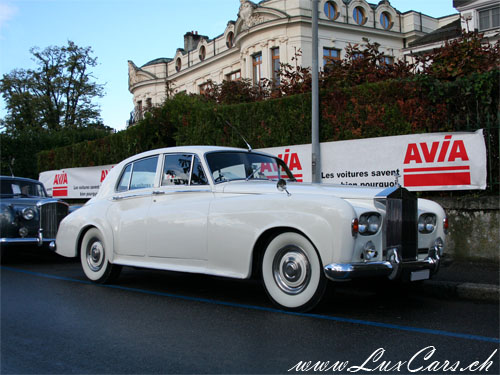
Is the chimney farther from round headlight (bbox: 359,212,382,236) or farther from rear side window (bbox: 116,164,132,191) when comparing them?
round headlight (bbox: 359,212,382,236)

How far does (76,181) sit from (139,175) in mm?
12739

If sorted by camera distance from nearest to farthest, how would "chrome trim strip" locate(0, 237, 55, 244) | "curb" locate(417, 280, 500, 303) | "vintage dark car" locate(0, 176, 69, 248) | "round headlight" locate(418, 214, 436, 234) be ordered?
"round headlight" locate(418, 214, 436, 234), "curb" locate(417, 280, 500, 303), "chrome trim strip" locate(0, 237, 55, 244), "vintage dark car" locate(0, 176, 69, 248)

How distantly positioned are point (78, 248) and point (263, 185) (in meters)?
3.39

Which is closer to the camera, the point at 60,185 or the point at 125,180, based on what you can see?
the point at 125,180

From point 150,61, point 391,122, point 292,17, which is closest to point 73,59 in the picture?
point 150,61

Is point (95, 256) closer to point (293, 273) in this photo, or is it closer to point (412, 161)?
point (293, 273)

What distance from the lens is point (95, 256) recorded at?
730cm

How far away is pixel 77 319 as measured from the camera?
507 cm

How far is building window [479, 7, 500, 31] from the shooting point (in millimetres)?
29625

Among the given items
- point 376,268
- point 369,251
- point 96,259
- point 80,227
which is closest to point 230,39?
point 80,227

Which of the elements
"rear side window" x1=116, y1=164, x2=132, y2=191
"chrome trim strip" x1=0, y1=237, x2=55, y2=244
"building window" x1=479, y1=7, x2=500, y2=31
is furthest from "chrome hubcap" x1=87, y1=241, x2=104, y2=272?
"building window" x1=479, y1=7, x2=500, y2=31

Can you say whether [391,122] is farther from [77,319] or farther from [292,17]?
[292,17]

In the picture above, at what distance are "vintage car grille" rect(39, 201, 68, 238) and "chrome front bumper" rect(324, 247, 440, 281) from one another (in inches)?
263

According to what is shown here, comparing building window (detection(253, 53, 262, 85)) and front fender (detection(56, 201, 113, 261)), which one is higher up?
building window (detection(253, 53, 262, 85))
